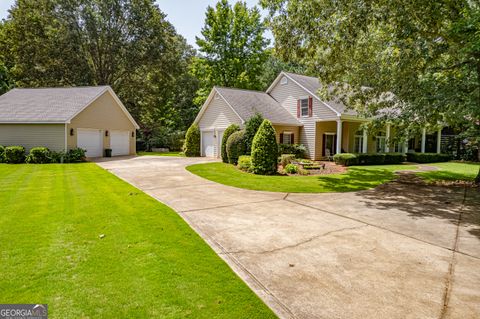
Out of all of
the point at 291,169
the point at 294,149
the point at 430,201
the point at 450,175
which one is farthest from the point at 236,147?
the point at 450,175

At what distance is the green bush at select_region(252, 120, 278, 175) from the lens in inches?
553

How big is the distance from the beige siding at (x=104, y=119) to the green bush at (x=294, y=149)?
1381 cm

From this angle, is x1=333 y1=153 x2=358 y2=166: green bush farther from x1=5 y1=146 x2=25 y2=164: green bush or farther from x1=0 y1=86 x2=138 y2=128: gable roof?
x1=5 y1=146 x2=25 y2=164: green bush

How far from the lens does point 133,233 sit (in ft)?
17.4

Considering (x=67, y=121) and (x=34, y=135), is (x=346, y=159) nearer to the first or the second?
(x=67, y=121)

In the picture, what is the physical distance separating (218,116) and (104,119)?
30.1ft

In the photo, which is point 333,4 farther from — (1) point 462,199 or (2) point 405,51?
(1) point 462,199

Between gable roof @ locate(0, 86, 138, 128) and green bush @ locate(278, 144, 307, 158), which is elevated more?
gable roof @ locate(0, 86, 138, 128)

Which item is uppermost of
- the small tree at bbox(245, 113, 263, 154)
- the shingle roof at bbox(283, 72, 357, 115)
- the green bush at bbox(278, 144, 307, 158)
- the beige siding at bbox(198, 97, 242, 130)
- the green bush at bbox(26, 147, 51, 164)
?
the shingle roof at bbox(283, 72, 357, 115)

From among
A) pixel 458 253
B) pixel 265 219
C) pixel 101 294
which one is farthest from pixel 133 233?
pixel 458 253

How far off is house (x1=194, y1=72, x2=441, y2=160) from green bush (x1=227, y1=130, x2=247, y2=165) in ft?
10.1

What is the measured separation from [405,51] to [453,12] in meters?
2.16
